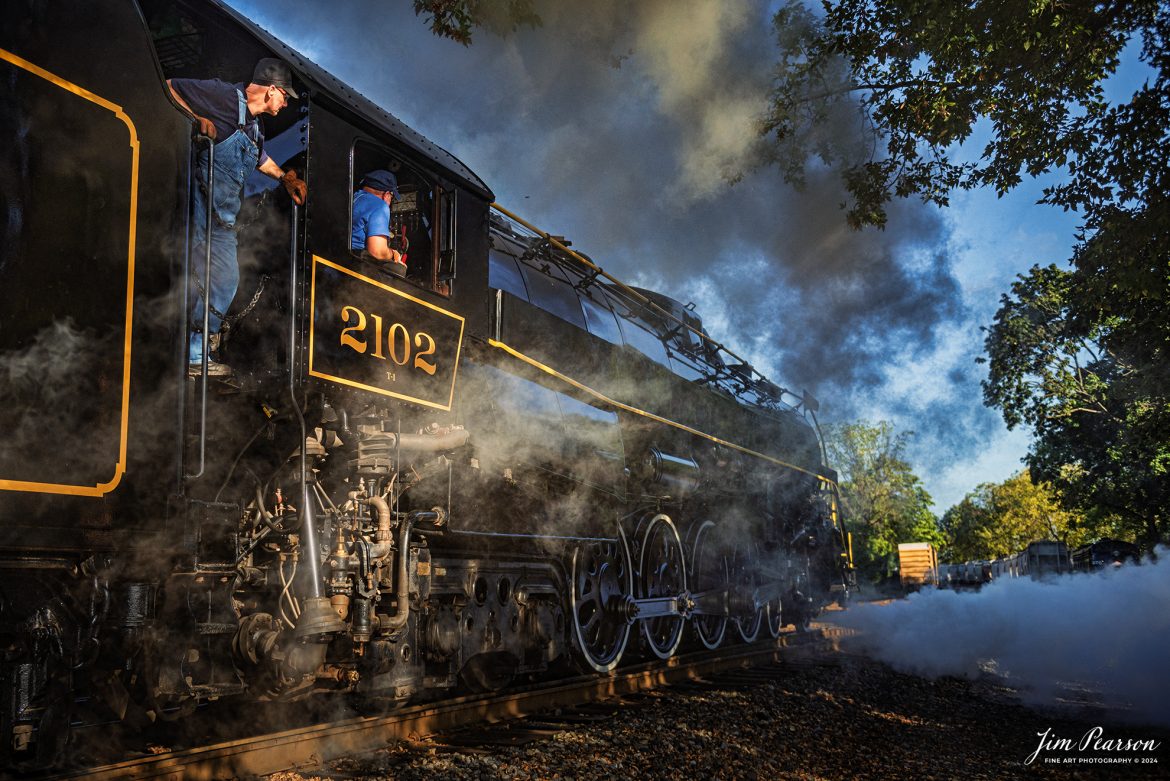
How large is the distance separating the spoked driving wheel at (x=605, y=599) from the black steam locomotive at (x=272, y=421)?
2 cm

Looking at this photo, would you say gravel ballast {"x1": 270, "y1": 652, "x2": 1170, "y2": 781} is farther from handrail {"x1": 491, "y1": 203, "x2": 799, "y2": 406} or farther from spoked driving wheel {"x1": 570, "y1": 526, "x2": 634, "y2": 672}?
handrail {"x1": 491, "y1": 203, "x2": 799, "y2": 406}

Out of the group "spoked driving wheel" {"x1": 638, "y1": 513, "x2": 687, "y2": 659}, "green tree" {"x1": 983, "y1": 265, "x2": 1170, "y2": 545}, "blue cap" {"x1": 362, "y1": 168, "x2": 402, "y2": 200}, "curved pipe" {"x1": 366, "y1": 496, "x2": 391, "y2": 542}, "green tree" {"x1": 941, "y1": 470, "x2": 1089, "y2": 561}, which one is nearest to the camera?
"curved pipe" {"x1": 366, "y1": 496, "x2": 391, "y2": 542}

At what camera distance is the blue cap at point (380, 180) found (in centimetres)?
471

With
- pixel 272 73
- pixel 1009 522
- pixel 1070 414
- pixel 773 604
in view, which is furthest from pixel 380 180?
pixel 1009 522

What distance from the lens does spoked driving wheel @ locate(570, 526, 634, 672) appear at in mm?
7258

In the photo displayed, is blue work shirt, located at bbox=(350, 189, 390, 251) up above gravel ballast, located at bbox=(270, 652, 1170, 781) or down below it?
above

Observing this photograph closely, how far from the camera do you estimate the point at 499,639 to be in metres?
5.84

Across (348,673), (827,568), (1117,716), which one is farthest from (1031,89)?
(827,568)

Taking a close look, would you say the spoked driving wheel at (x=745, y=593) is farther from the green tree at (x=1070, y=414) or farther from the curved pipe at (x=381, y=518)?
the green tree at (x=1070, y=414)

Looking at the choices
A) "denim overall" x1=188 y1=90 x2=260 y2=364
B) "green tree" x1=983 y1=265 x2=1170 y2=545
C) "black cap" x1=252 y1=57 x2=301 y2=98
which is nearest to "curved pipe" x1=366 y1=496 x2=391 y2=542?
"denim overall" x1=188 y1=90 x2=260 y2=364

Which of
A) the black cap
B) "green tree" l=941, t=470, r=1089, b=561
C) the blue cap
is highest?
the black cap

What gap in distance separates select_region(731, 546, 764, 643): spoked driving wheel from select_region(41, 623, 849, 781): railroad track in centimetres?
138
